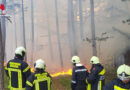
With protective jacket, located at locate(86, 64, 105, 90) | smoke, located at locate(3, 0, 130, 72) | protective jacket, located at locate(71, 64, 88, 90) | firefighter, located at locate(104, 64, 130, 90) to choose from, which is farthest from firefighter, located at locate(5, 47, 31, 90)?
smoke, located at locate(3, 0, 130, 72)

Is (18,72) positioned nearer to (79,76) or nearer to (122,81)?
(79,76)

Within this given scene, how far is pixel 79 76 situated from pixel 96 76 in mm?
562

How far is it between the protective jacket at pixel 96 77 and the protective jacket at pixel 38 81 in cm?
107

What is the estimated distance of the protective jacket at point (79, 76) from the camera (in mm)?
4309

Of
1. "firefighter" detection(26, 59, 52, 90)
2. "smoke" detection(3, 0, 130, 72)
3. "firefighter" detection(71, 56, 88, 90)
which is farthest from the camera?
"smoke" detection(3, 0, 130, 72)

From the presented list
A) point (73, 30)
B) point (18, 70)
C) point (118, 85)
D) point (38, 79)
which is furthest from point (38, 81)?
point (73, 30)

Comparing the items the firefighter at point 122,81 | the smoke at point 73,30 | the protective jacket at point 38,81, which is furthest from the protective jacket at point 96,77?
the smoke at point 73,30

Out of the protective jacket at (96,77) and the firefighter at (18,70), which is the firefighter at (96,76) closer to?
the protective jacket at (96,77)

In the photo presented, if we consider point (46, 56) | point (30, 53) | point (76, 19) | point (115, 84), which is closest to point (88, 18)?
point (76, 19)

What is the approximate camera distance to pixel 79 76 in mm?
4348

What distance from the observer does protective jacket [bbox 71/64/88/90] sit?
14.1 feet

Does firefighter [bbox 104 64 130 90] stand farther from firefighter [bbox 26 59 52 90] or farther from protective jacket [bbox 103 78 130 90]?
firefighter [bbox 26 59 52 90]

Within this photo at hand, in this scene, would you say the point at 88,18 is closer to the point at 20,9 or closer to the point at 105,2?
the point at 105,2

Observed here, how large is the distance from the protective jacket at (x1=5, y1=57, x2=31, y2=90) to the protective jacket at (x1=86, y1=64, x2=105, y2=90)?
5.07 ft
